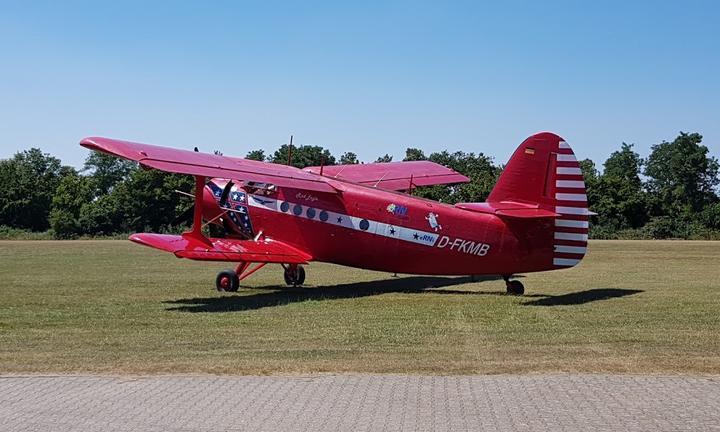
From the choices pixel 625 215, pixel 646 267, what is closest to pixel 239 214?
pixel 646 267

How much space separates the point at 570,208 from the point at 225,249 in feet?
23.0

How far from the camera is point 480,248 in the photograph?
15555 mm

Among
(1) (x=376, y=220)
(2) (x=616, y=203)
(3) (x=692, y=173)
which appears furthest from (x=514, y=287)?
(3) (x=692, y=173)

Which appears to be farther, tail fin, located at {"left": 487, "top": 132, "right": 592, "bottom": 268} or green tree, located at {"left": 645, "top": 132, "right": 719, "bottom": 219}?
green tree, located at {"left": 645, "top": 132, "right": 719, "bottom": 219}

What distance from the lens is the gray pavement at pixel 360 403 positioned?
6.08m

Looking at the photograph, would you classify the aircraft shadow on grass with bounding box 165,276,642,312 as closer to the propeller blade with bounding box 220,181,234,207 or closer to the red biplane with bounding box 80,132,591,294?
the red biplane with bounding box 80,132,591,294

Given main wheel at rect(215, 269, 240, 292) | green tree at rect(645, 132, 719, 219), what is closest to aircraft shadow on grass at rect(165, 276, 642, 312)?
main wheel at rect(215, 269, 240, 292)

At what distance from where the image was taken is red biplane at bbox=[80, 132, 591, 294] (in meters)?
14.7

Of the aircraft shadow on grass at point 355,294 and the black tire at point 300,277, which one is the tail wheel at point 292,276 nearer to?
the black tire at point 300,277

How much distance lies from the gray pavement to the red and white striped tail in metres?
7.18

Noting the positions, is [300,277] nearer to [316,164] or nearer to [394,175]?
[394,175]

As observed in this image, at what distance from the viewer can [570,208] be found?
1462cm

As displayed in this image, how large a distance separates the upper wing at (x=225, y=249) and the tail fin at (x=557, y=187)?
5.29 metres

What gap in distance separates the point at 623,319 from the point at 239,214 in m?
9.69
